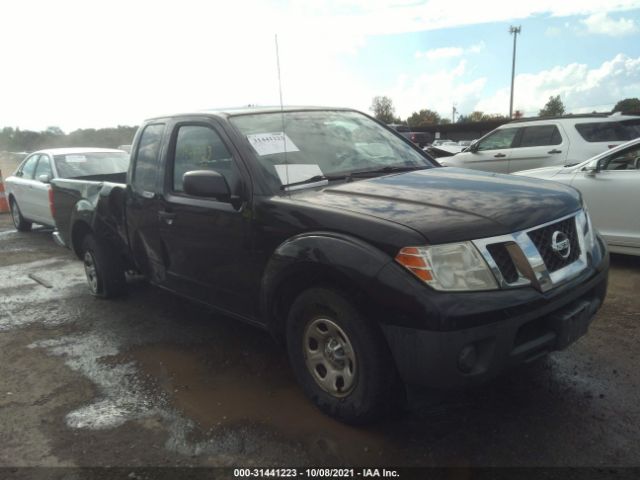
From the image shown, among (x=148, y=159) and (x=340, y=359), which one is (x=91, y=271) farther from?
(x=340, y=359)

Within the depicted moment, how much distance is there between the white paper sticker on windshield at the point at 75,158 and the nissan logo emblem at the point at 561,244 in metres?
7.89

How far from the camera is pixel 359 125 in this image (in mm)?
4172

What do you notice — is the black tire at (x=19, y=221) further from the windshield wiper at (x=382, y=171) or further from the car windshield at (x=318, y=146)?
the windshield wiper at (x=382, y=171)

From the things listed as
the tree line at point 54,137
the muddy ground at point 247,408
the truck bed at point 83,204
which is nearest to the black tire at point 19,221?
the truck bed at point 83,204

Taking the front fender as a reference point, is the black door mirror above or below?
above

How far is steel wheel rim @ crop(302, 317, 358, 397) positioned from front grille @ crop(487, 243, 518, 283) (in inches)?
32.6

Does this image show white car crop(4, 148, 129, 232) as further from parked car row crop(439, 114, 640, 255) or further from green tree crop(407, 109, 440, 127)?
green tree crop(407, 109, 440, 127)

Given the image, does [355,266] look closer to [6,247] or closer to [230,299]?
[230,299]

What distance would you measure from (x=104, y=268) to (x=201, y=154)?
211 cm

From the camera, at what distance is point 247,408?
10.5ft

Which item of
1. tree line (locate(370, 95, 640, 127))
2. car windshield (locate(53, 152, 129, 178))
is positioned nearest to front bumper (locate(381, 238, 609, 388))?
car windshield (locate(53, 152, 129, 178))

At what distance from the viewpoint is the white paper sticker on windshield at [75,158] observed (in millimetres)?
8686

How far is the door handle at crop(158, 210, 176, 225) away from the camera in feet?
12.7

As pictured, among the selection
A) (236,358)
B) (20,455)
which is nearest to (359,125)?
(236,358)
